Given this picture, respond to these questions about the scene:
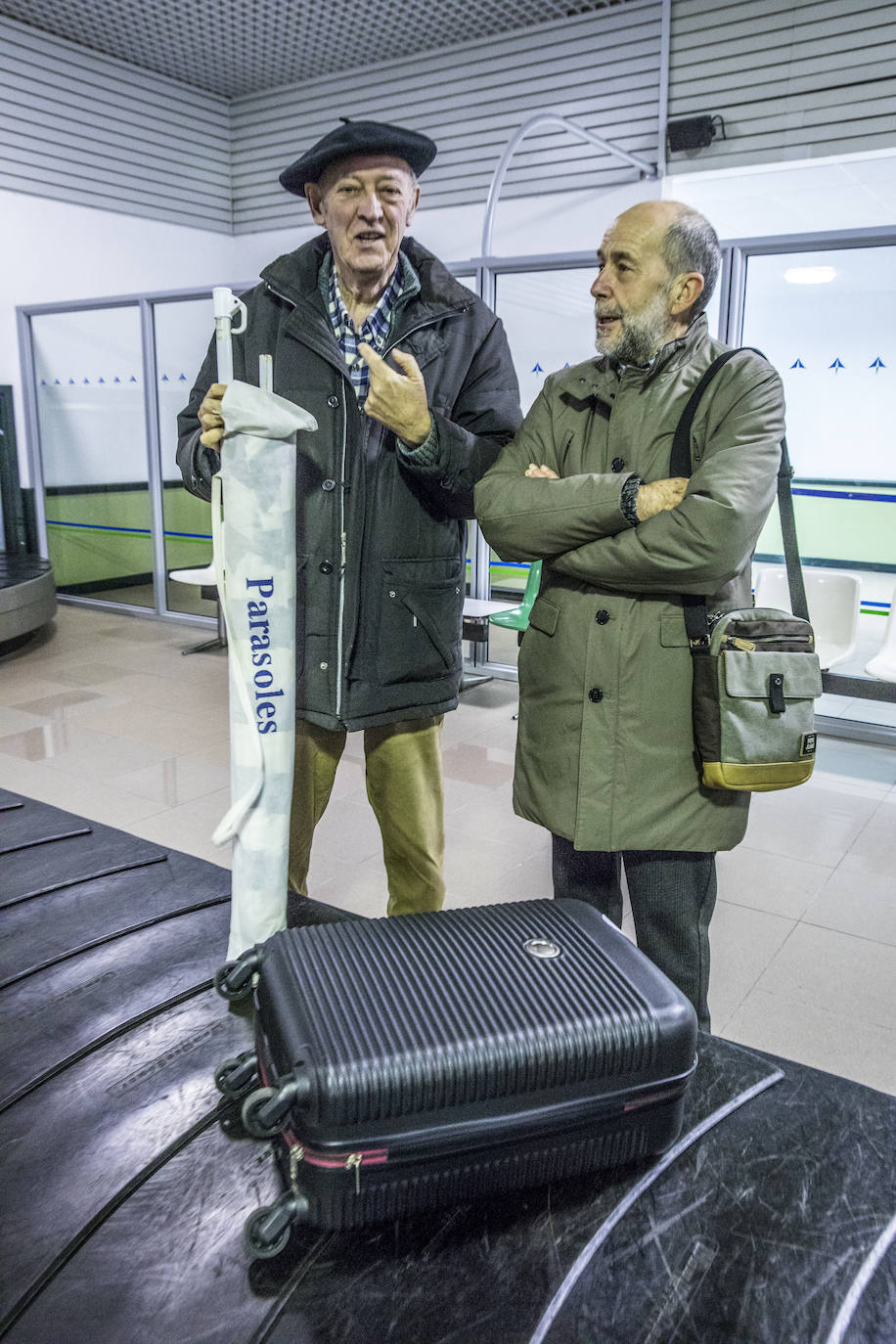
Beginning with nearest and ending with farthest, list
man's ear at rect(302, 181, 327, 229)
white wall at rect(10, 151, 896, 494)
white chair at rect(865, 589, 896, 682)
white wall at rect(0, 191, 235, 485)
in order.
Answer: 1. man's ear at rect(302, 181, 327, 229)
2. white chair at rect(865, 589, 896, 682)
3. white wall at rect(10, 151, 896, 494)
4. white wall at rect(0, 191, 235, 485)

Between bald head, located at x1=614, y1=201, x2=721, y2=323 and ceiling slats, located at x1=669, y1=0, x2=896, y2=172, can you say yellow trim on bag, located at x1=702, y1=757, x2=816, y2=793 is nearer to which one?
bald head, located at x1=614, y1=201, x2=721, y2=323

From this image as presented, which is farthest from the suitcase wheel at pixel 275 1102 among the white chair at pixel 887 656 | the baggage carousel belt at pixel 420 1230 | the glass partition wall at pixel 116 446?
the glass partition wall at pixel 116 446

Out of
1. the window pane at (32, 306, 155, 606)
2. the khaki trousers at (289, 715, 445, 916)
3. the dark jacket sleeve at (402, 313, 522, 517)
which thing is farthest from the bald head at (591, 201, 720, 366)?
the window pane at (32, 306, 155, 606)

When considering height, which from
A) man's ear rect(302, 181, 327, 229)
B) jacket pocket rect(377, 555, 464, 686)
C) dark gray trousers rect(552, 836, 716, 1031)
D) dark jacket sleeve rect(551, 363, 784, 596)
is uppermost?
man's ear rect(302, 181, 327, 229)

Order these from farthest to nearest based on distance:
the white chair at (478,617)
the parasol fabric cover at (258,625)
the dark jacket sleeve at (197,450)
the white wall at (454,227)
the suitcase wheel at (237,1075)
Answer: the white wall at (454,227), the white chair at (478,617), the dark jacket sleeve at (197,450), the parasol fabric cover at (258,625), the suitcase wheel at (237,1075)

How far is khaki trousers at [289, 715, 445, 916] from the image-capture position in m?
1.92

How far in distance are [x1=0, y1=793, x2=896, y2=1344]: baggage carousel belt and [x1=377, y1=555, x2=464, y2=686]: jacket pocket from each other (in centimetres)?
93

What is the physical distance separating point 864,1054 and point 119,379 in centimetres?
681

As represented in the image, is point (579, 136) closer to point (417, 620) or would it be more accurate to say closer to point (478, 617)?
point (478, 617)

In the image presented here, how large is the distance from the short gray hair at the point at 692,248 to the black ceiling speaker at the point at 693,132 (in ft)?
20.6

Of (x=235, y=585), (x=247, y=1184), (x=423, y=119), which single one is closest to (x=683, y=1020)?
(x=247, y=1184)

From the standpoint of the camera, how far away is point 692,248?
163 cm

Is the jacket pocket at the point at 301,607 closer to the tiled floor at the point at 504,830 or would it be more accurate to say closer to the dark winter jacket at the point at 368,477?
the dark winter jacket at the point at 368,477

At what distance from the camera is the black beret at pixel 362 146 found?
170cm
